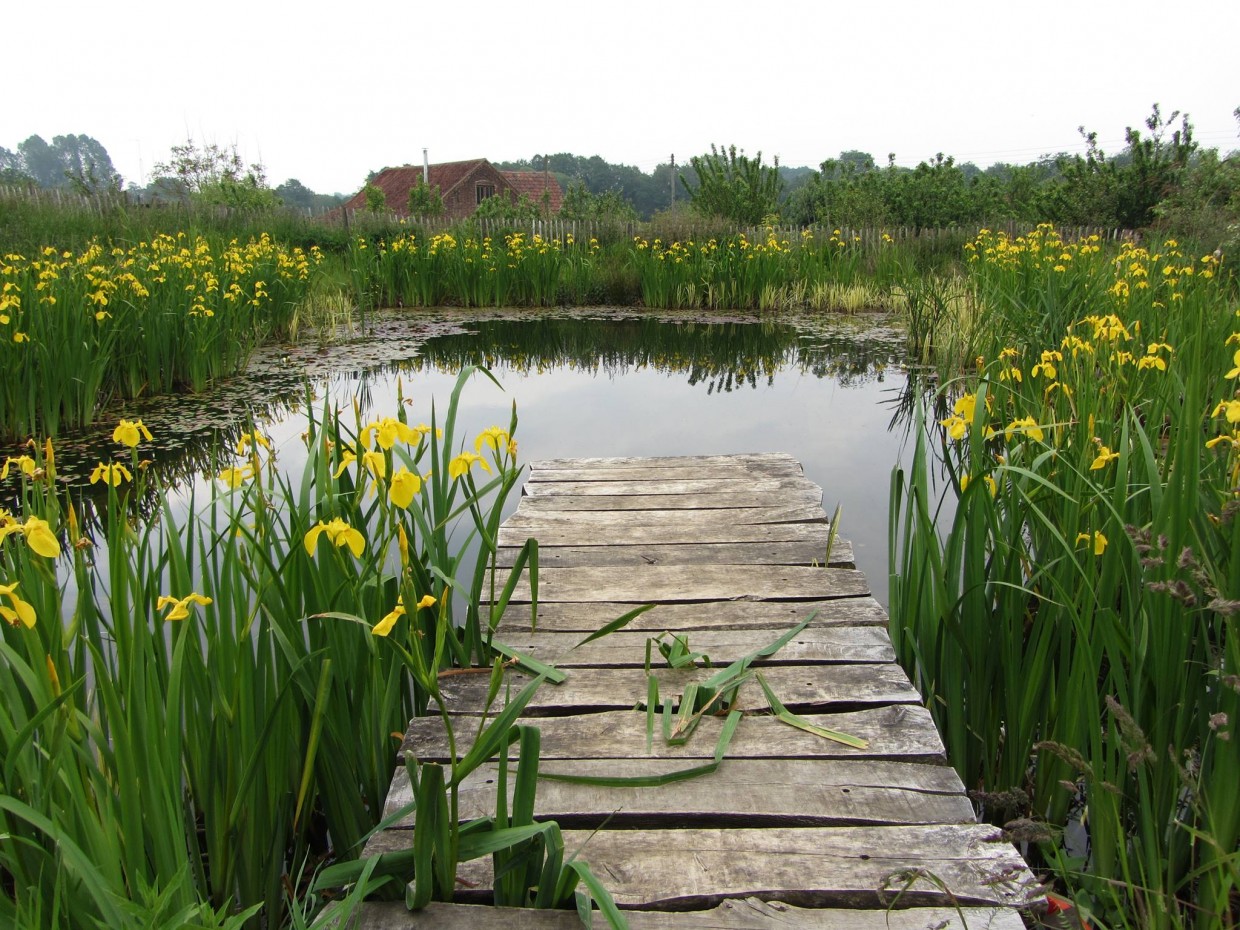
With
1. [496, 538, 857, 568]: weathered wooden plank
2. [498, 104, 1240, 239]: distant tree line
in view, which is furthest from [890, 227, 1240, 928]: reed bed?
[498, 104, 1240, 239]: distant tree line

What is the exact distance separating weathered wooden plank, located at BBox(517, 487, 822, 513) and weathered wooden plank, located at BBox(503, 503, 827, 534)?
1.6 inches

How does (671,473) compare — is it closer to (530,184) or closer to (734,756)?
(734,756)

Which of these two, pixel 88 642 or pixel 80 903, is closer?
pixel 80 903

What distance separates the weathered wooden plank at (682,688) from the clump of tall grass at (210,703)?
0.16m

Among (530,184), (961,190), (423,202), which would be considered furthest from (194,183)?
(961,190)

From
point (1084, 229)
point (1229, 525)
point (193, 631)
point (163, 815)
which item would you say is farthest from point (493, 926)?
point (1084, 229)

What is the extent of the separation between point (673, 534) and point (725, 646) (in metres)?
0.95

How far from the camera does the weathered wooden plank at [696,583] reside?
2662 mm

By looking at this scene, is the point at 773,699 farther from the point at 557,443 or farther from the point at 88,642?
the point at 557,443

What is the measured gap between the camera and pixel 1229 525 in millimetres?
1622

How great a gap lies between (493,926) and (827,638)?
1.28 metres

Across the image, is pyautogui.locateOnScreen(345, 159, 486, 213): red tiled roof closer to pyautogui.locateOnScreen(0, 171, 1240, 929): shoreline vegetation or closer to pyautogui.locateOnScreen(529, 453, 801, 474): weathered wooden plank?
pyautogui.locateOnScreen(529, 453, 801, 474): weathered wooden plank

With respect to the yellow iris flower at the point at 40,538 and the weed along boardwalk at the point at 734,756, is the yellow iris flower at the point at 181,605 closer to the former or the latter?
the yellow iris flower at the point at 40,538

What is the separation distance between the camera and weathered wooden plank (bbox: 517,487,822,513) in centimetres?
355
